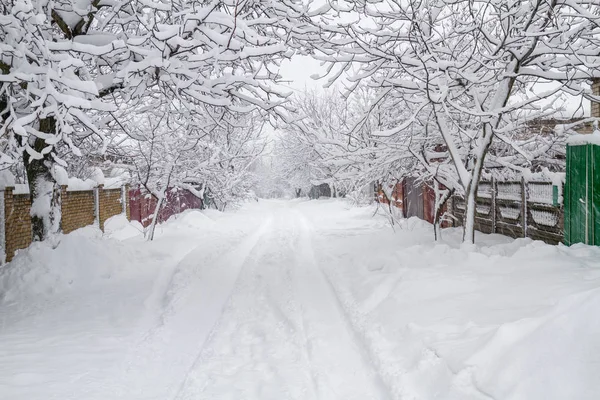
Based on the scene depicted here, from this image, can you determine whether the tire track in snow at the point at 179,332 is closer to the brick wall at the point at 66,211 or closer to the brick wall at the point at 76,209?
the brick wall at the point at 66,211

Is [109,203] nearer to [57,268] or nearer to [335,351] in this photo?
[57,268]

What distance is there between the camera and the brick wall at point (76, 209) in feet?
39.1

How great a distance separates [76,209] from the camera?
1281cm

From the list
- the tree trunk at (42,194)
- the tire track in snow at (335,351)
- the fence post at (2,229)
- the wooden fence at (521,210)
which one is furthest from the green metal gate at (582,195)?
the fence post at (2,229)

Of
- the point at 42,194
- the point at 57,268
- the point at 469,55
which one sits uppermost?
the point at 469,55

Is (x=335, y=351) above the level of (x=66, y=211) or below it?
below

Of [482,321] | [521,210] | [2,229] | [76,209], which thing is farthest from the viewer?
[76,209]

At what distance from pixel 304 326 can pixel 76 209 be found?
9897 mm

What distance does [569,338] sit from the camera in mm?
3193

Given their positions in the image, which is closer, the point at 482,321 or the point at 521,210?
the point at 482,321

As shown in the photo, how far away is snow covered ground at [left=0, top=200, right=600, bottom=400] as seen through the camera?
3457 millimetres

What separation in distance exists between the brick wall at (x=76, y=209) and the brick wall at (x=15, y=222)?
2319 millimetres

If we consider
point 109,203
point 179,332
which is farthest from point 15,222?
point 109,203

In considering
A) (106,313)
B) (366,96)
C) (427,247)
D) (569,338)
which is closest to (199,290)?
(106,313)
